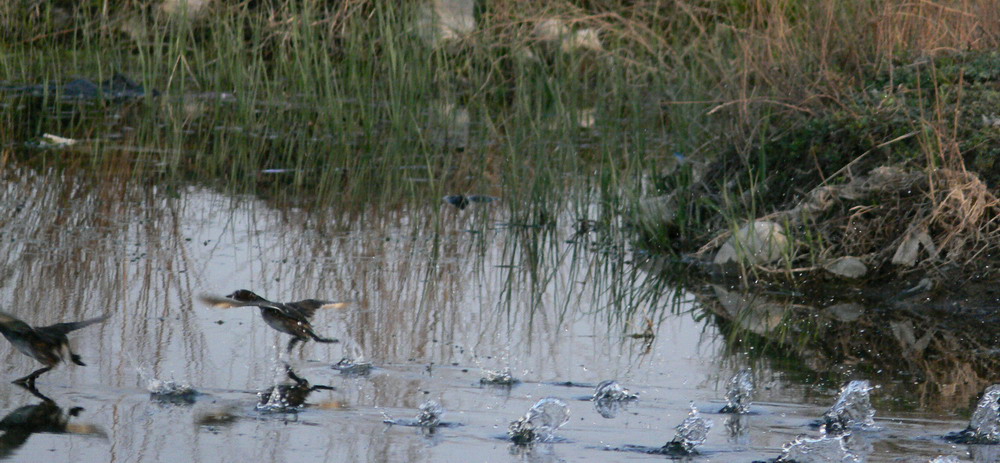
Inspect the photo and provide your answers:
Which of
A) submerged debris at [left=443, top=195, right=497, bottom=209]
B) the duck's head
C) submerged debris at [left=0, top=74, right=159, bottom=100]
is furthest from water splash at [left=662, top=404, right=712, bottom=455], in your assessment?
submerged debris at [left=0, top=74, right=159, bottom=100]

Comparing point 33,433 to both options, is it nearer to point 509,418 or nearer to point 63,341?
point 63,341

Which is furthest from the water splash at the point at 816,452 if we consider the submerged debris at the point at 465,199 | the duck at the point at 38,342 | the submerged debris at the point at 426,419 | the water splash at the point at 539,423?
the submerged debris at the point at 465,199

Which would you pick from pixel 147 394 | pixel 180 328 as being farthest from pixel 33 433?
pixel 180 328

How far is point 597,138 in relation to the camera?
34.1 ft

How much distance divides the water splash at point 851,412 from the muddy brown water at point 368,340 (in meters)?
0.06

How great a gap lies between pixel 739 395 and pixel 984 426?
756 mm

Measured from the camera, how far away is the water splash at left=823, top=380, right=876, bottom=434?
4.30m

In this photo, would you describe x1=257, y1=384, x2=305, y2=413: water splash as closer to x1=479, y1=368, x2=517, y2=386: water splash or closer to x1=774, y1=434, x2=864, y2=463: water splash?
x1=479, y1=368, x2=517, y2=386: water splash

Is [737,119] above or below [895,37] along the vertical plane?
below

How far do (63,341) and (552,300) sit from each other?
7.45 ft

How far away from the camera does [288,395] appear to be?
4.52 metres

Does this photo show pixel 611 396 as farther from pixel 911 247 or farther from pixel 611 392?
pixel 911 247

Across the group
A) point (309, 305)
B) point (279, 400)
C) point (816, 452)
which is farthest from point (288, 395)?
point (816, 452)

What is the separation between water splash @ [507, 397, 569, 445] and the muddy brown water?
6 centimetres
